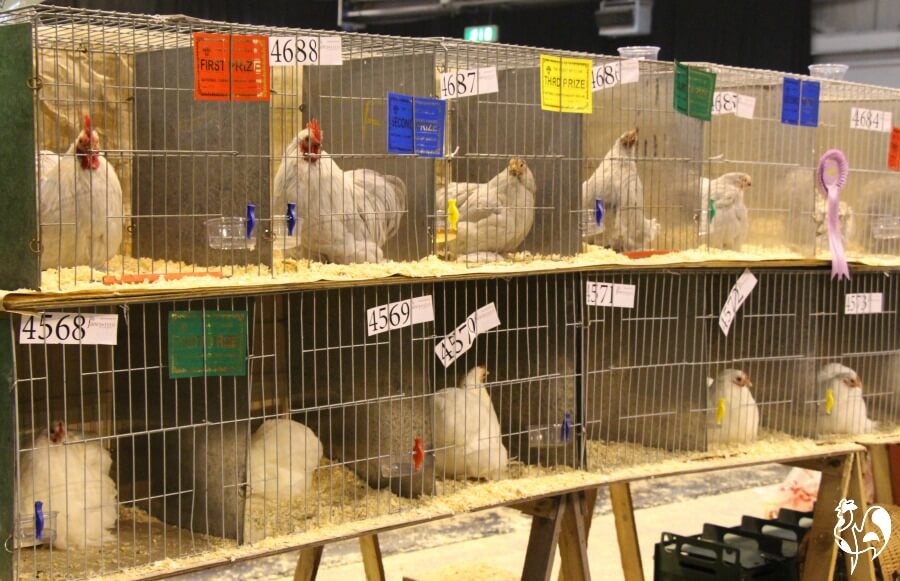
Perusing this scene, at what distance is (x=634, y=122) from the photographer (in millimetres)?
3113

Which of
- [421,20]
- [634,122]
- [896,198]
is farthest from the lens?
[421,20]

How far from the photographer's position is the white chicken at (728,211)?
10.5 ft

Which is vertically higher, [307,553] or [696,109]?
[696,109]

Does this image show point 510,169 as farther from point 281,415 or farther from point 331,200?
point 281,415

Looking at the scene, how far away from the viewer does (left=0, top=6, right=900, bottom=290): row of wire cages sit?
2.11 meters

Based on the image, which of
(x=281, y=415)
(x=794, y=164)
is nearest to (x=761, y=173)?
(x=794, y=164)

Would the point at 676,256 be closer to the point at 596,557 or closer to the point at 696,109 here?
the point at 696,109

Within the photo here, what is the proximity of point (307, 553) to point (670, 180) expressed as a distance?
146 centimetres

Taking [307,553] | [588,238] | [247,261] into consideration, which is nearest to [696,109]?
[588,238]

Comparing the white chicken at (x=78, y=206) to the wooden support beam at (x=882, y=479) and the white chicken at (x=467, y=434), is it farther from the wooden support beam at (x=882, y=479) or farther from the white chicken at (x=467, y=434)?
the wooden support beam at (x=882, y=479)

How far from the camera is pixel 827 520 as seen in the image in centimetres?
311

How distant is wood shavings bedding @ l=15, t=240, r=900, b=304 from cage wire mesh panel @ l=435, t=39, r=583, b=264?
0.08 metres

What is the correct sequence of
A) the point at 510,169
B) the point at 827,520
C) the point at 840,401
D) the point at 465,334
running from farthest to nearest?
1. the point at 840,401
2. the point at 827,520
3. the point at 510,169
4. the point at 465,334

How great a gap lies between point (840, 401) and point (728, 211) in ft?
2.10
